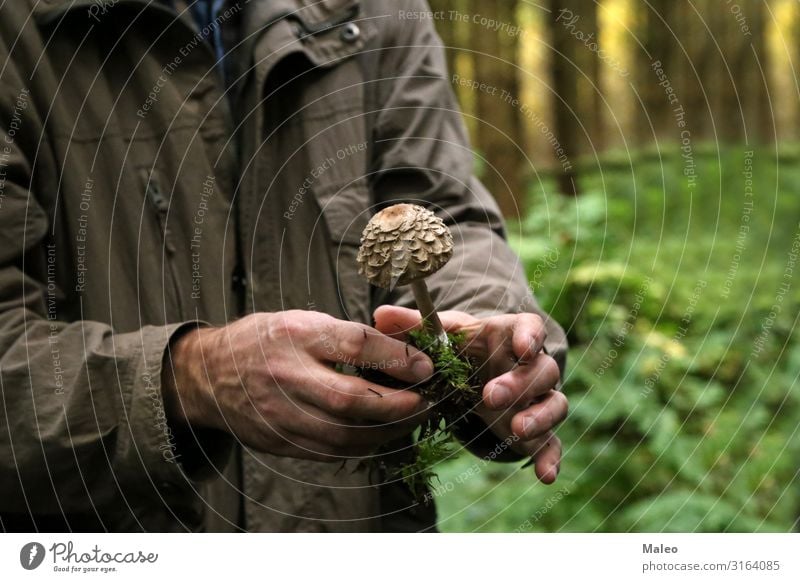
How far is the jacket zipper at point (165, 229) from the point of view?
1042mm

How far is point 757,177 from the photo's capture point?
9.55 ft

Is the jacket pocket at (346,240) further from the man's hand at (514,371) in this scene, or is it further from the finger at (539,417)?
the finger at (539,417)

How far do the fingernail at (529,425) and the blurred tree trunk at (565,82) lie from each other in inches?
90.7

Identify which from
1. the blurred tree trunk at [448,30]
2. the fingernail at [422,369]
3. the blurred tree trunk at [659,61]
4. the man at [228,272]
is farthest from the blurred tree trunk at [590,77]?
the fingernail at [422,369]

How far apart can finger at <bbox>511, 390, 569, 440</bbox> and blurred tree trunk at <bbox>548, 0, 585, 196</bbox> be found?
2.27m

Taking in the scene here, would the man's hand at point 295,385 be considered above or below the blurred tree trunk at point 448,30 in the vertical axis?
below

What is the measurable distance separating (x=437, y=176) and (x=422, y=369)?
39 cm

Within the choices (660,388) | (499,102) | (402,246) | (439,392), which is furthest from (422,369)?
(499,102)

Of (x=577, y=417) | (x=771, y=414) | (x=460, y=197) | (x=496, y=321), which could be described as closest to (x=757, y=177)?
(x=771, y=414)

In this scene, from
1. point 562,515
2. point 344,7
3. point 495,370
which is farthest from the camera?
point 562,515

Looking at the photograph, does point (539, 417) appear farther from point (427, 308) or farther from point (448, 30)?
point (448, 30)

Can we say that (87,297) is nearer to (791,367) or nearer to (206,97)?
(206,97)

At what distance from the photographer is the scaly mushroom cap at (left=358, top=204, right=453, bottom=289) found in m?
0.76

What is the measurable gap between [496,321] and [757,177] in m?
2.35
